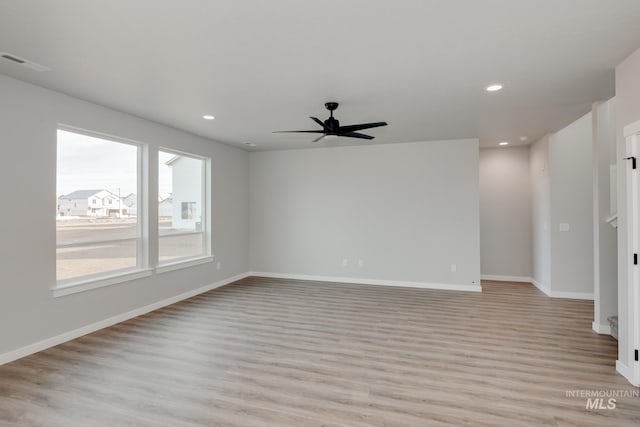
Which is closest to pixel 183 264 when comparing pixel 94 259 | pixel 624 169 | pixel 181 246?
pixel 181 246

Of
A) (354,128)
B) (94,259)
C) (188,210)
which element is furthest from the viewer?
(188,210)

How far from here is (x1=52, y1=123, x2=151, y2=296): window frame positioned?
379 cm

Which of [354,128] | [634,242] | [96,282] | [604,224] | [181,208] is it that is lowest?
[96,282]

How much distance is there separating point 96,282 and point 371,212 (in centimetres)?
458

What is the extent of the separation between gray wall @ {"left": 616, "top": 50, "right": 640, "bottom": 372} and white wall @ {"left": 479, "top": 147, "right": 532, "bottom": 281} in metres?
3.99

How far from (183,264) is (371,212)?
11.6ft

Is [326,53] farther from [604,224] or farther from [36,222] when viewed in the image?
[604,224]

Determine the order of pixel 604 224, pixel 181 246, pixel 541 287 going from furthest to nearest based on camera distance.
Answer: pixel 541 287, pixel 181 246, pixel 604 224

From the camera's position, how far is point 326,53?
2729mm

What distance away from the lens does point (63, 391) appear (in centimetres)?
266

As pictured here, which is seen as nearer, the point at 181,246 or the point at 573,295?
the point at 573,295

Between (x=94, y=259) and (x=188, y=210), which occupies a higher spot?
(x=188, y=210)

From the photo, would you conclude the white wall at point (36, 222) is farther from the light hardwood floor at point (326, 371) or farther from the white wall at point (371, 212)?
the white wall at point (371, 212)

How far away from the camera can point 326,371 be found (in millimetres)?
2998
